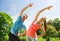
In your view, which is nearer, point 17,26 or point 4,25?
point 17,26

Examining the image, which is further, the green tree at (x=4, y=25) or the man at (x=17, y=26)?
the green tree at (x=4, y=25)

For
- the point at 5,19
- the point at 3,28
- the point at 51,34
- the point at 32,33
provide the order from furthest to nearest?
the point at 5,19 → the point at 3,28 → the point at 51,34 → the point at 32,33

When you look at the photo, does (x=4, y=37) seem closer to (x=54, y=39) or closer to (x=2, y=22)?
(x=2, y=22)

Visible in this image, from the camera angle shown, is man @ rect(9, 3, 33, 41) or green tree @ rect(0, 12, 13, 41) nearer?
man @ rect(9, 3, 33, 41)

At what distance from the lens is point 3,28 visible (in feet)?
100

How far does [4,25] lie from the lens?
103 ft

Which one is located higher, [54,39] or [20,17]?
[20,17]

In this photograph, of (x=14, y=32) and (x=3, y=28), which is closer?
(x=14, y=32)

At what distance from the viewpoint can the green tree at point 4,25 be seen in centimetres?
2945

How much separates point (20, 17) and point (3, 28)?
21919 mm

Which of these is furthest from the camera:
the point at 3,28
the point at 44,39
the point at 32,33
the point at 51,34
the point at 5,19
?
the point at 5,19

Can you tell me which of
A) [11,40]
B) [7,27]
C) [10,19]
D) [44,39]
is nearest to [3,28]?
[7,27]

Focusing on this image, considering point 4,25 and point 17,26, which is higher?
point 4,25

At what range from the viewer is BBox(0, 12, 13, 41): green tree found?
2945 cm
